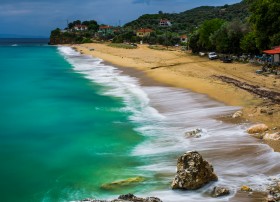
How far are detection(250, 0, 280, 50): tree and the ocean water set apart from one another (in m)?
19.3

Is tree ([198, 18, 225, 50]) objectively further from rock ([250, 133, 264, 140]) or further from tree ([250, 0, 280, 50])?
rock ([250, 133, 264, 140])

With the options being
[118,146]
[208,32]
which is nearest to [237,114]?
[118,146]

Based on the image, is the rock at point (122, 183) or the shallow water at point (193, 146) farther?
the rock at point (122, 183)

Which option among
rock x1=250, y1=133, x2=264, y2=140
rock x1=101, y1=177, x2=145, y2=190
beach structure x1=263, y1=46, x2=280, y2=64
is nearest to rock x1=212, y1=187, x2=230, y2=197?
rock x1=101, y1=177, x2=145, y2=190

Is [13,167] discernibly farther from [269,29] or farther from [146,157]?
[269,29]

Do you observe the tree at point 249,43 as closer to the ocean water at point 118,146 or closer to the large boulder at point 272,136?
the ocean water at point 118,146

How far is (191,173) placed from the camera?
14.5m

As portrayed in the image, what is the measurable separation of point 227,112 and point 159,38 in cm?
10775

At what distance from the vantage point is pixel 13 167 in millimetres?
20141

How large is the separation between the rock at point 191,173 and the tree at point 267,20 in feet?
127

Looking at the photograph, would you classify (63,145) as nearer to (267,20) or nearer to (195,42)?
(267,20)

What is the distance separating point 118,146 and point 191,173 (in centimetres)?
804

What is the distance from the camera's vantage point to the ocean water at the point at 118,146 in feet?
52.7

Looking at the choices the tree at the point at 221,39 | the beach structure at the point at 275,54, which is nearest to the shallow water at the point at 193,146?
the beach structure at the point at 275,54
